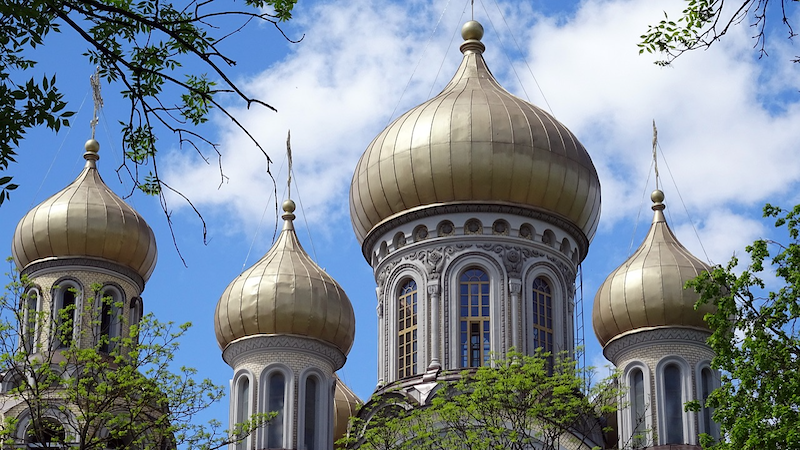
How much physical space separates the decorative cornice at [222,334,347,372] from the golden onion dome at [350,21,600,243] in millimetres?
2633

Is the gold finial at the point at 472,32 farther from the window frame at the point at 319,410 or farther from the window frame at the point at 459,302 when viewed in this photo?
the window frame at the point at 319,410

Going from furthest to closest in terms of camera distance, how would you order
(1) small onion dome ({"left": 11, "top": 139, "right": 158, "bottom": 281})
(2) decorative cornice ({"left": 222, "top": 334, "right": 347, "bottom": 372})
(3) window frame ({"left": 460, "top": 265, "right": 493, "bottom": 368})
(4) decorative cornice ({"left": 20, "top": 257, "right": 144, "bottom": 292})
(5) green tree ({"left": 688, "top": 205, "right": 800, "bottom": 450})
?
(1) small onion dome ({"left": 11, "top": 139, "right": 158, "bottom": 281}), (4) decorative cornice ({"left": 20, "top": 257, "right": 144, "bottom": 292}), (2) decorative cornice ({"left": 222, "top": 334, "right": 347, "bottom": 372}), (3) window frame ({"left": 460, "top": 265, "right": 493, "bottom": 368}), (5) green tree ({"left": 688, "top": 205, "right": 800, "bottom": 450})

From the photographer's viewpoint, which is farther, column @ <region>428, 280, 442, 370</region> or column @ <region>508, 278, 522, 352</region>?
column @ <region>508, 278, 522, 352</region>

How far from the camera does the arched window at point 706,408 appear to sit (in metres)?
27.3

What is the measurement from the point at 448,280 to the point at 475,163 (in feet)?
7.47

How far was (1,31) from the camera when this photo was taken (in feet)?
36.0

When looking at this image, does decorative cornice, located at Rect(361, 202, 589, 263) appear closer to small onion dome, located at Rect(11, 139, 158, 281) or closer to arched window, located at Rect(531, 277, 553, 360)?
arched window, located at Rect(531, 277, 553, 360)

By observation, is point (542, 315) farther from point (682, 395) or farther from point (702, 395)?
point (702, 395)

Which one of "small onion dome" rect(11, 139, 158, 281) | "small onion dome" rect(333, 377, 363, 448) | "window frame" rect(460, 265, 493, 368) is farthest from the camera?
"small onion dome" rect(333, 377, 363, 448)

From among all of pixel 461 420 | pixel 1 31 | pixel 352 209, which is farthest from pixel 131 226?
pixel 1 31

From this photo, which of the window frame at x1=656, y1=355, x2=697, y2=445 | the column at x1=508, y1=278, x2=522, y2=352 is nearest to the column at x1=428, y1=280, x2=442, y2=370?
the column at x1=508, y1=278, x2=522, y2=352

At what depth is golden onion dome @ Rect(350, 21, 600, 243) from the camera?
2908 cm

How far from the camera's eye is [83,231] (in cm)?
3053

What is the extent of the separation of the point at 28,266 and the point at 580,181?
1116cm
